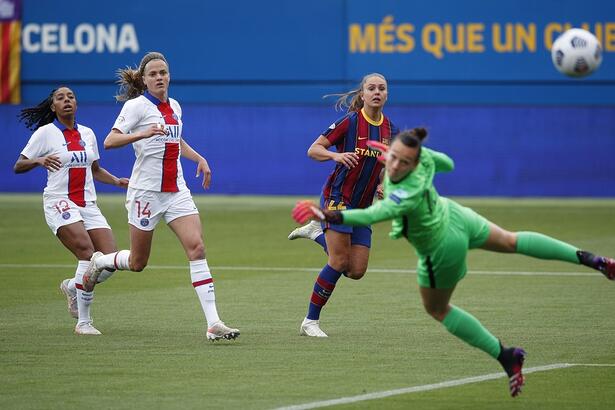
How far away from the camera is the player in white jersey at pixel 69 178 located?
11.9 metres

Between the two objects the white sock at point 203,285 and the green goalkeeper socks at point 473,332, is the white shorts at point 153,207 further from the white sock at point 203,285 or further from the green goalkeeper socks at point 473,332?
the green goalkeeper socks at point 473,332

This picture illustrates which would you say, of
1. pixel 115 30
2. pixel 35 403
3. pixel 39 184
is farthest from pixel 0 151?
pixel 35 403

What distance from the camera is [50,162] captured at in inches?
464

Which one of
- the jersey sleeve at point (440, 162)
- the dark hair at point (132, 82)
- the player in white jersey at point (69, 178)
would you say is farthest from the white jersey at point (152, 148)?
the jersey sleeve at point (440, 162)

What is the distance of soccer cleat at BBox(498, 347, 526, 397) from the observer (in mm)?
8180

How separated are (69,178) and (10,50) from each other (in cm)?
2286

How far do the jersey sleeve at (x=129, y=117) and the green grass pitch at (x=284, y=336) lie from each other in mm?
1876

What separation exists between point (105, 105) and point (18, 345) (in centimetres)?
2271

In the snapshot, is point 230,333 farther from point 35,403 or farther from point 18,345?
point 35,403

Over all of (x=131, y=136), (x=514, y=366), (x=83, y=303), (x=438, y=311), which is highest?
(x=131, y=136)

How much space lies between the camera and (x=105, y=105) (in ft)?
108

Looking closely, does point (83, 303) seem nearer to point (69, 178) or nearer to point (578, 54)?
point (69, 178)

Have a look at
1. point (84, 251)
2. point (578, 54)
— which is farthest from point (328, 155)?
point (578, 54)

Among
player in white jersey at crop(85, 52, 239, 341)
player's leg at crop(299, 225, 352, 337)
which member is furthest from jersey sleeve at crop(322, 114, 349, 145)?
player in white jersey at crop(85, 52, 239, 341)
